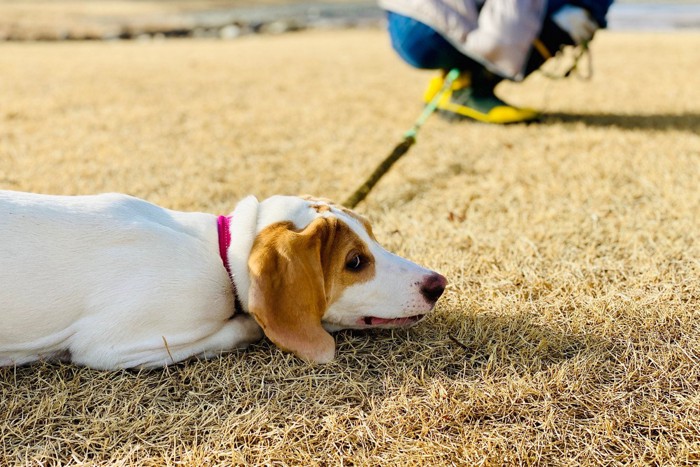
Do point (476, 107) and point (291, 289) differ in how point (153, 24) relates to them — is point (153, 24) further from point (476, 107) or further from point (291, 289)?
point (291, 289)

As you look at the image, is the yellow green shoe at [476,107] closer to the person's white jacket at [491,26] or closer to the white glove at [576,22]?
the person's white jacket at [491,26]

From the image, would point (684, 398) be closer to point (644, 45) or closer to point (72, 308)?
point (72, 308)

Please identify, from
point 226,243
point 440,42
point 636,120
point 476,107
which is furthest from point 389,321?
point 636,120

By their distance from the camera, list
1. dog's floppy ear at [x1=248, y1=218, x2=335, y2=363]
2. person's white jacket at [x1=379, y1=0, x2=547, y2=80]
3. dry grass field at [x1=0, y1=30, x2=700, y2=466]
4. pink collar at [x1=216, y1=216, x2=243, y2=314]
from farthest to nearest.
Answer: person's white jacket at [x1=379, y1=0, x2=547, y2=80] < pink collar at [x1=216, y1=216, x2=243, y2=314] < dog's floppy ear at [x1=248, y1=218, x2=335, y2=363] < dry grass field at [x1=0, y1=30, x2=700, y2=466]

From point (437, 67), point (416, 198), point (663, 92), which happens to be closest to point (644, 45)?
point (663, 92)

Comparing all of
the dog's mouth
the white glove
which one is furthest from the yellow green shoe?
the dog's mouth

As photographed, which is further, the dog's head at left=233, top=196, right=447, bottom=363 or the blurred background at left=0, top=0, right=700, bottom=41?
the blurred background at left=0, top=0, right=700, bottom=41

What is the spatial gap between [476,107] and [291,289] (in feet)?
12.0

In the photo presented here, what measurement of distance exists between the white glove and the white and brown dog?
10.2 feet

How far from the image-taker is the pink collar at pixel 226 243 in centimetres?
216

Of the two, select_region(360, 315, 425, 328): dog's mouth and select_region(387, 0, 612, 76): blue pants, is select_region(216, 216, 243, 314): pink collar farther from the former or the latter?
select_region(387, 0, 612, 76): blue pants

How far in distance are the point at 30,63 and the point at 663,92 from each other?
7679 millimetres

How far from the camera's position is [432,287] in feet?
7.28

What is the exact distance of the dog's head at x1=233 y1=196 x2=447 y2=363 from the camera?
198 centimetres
